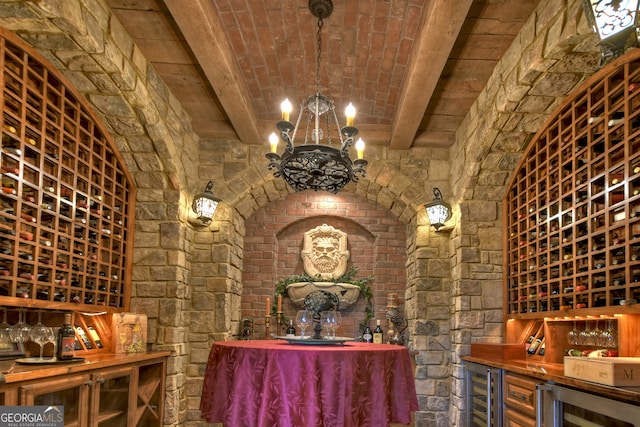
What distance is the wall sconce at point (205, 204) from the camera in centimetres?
558

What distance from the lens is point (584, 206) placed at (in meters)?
3.93

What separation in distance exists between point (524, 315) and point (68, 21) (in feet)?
12.8

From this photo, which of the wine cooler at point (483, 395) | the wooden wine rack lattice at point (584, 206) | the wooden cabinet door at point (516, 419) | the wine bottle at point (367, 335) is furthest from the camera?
the wine bottle at point (367, 335)

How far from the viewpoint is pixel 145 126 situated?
4.71 metres

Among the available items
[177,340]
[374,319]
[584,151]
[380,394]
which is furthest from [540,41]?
[374,319]

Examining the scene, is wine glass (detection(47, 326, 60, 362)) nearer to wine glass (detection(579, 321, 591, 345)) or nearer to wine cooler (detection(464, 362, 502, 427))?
wine cooler (detection(464, 362, 502, 427))

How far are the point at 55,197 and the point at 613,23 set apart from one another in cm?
336

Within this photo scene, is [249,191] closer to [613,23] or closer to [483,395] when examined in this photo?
[483,395]

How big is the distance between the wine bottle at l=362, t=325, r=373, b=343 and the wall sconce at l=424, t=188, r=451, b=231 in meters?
1.59

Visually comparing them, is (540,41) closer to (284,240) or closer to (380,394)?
(380,394)

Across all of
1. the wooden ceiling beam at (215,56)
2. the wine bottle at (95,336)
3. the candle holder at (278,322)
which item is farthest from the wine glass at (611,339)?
the candle holder at (278,322)

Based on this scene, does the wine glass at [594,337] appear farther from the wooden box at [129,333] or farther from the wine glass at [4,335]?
the wine glass at [4,335]

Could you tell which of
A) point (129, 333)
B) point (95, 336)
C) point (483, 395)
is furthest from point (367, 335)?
point (95, 336)

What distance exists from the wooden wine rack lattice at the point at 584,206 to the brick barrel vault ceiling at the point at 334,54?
684 mm
